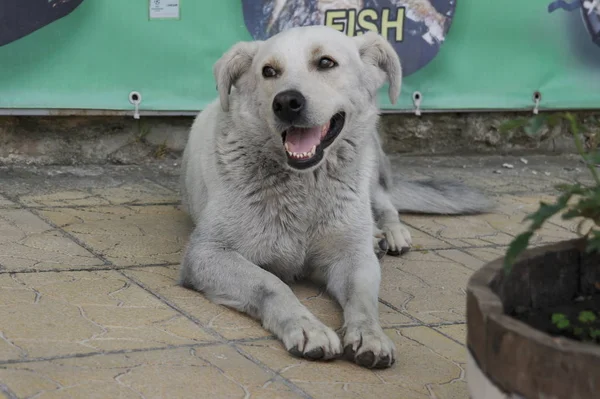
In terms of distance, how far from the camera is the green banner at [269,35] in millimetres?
5402

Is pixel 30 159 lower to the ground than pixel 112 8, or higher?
lower

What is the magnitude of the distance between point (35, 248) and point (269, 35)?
2.37 metres

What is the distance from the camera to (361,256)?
3807mm

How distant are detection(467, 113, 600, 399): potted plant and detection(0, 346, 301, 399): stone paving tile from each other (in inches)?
32.2

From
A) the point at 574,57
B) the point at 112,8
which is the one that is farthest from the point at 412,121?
the point at 112,8

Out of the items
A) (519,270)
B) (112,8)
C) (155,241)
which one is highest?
(112,8)

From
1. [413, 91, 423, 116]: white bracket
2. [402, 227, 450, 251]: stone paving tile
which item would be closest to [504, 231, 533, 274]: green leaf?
[402, 227, 450, 251]: stone paving tile

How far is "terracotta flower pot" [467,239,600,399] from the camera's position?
1813 millimetres

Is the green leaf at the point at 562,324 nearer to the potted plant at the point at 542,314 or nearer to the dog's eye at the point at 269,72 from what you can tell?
the potted plant at the point at 542,314

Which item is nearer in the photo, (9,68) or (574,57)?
(9,68)

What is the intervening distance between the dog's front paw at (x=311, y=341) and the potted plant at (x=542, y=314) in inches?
35.7

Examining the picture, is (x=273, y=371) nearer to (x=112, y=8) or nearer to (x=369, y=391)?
(x=369, y=391)

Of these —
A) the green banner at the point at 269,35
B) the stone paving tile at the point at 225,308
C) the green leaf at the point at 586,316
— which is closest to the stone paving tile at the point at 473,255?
the stone paving tile at the point at 225,308

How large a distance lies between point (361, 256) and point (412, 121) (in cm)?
295
